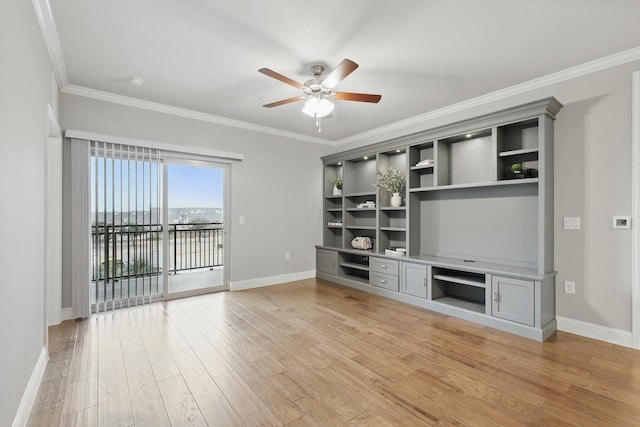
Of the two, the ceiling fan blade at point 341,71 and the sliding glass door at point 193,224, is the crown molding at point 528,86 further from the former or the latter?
the sliding glass door at point 193,224

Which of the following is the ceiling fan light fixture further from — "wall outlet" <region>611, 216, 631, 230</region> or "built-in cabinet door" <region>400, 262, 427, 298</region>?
"wall outlet" <region>611, 216, 631, 230</region>

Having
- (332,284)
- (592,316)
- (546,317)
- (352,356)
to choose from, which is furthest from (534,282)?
(332,284)

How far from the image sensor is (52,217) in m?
3.28

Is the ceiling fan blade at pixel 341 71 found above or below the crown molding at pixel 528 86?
below

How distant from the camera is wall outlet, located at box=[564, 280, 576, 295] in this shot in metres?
3.07

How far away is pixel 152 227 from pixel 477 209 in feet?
14.3

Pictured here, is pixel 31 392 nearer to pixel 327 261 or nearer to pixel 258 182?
pixel 258 182

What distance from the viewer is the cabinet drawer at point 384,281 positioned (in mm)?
4293

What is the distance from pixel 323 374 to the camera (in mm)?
2283

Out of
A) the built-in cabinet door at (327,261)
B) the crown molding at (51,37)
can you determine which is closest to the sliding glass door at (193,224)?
the crown molding at (51,37)

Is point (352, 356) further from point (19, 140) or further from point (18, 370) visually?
point (19, 140)

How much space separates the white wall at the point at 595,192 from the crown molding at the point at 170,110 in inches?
152

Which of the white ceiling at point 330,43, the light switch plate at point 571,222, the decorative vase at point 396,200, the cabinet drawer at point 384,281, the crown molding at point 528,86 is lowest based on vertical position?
the cabinet drawer at point 384,281

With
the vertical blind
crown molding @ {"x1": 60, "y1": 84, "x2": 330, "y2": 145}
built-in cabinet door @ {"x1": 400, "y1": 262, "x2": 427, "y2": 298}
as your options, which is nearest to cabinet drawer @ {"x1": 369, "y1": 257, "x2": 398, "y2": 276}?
built-in cabinet door @ {"x1": 400, "y1": 262, "x2": 427, "y2": 298}
